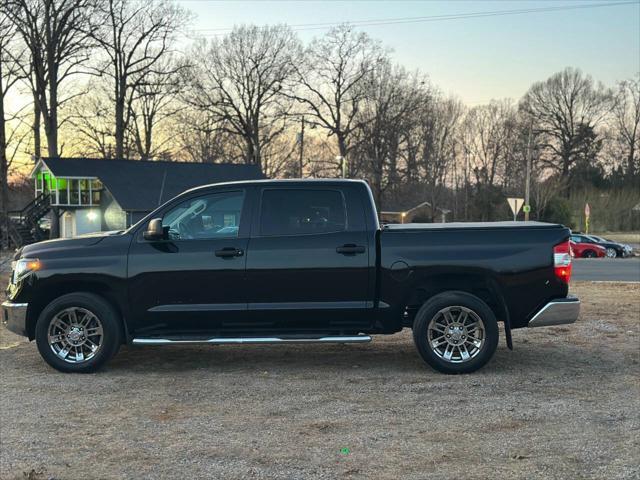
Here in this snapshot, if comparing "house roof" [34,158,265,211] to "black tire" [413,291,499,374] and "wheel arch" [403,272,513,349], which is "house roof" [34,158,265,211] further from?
"black tire" [413,291,499,374]

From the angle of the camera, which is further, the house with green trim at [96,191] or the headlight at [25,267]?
the house with green trim at [96,191]

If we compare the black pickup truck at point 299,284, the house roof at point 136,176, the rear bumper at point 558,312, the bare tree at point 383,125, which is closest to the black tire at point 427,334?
the black pickup truck at point 299,284

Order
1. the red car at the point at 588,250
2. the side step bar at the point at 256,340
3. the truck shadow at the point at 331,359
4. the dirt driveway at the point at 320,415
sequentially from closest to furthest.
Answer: the dirt driveway at the point at 320,415 → the side step bar at the point at 256,340 → the truck shadow at the point at 331,359 → the red car at the point at 588,250

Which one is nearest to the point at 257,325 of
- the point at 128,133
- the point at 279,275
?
the point at 279,275

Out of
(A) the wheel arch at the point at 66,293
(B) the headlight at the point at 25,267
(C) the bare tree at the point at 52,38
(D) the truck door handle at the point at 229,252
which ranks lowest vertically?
(A) the wheel arch at the point at 66,293

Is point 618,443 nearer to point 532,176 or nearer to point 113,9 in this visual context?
point 113,9

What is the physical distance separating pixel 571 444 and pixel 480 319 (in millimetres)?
2062

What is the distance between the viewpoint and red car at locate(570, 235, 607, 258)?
99.1 feet

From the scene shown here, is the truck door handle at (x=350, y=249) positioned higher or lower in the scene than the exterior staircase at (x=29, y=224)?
lower

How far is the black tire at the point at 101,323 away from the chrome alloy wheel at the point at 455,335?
3219 mm

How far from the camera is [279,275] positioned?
650cm

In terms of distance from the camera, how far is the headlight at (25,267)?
21.8ft

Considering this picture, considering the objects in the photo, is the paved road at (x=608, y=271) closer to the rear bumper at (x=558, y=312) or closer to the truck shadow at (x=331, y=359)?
the truck shadow at (x=331, y=359)

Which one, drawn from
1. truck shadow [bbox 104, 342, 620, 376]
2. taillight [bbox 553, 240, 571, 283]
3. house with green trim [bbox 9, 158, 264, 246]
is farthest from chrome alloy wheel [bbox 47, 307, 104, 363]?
house with green trim [bbox 9, 158, 264, 246]
